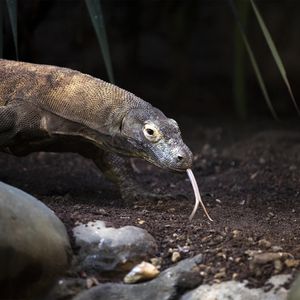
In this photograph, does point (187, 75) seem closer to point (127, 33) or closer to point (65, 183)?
point (127, 33)

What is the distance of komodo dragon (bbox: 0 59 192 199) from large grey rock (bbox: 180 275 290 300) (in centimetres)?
85

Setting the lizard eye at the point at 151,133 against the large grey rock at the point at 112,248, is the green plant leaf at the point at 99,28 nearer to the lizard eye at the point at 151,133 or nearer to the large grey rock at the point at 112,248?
the lizard eye at the point at 151,133

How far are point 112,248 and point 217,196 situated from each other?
129 cm

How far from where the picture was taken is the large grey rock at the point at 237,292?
2.70 meters

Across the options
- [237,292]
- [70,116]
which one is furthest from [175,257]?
[70,116]

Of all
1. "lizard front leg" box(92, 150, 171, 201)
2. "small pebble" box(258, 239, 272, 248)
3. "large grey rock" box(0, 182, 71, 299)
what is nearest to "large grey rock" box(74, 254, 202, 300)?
"large grey rock" box(0, 182, 71, 299)

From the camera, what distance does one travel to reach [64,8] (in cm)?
705

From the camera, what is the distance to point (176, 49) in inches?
295

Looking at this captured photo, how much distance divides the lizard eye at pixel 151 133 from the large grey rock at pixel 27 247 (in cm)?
68

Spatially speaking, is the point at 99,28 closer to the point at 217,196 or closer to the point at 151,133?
the point at 151,133

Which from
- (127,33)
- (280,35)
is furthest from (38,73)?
(280,35)

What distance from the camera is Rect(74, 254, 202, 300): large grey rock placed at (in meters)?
2.77

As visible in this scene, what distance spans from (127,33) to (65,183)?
356 centimetres

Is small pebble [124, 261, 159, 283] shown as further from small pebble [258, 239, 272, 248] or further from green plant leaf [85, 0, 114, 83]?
green plant leaf [85, 0, 114, 83]
